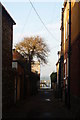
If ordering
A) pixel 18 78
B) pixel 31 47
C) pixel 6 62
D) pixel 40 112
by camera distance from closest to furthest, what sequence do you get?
pixel 40 112 → pixel 6 62 → pixel 18 78 → pixel 31 47

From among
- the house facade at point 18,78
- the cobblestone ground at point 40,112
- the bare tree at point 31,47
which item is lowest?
the cobblestone ground at point 40,112

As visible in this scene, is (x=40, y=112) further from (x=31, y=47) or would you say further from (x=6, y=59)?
(x=31, y=47)

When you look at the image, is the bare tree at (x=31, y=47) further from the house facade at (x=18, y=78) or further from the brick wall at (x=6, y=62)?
the brick wall at (x=6, y=62)

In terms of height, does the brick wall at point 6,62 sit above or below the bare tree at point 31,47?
below

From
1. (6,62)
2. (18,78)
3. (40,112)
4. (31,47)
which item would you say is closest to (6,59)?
(6,62)

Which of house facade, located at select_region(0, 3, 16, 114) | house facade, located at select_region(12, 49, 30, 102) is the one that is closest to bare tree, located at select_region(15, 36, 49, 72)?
house facade, located at select_region(12, 49, 30, 102)

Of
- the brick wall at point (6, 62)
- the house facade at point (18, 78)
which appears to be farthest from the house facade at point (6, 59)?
the house facade at point (18, 78)

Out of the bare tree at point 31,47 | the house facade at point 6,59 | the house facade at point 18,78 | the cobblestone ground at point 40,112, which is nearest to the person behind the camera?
the cobblestone ground at point 40,112

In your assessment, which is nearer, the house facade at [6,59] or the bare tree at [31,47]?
the house facade at [6,59]

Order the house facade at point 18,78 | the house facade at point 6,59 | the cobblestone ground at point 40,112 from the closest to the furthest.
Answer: the cobblestone ground at point 40,112 → the house facade at point 6,59 → the house facade at point 18,78

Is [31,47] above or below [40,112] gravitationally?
above

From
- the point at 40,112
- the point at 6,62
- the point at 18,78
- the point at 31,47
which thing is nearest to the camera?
the point at 40,112

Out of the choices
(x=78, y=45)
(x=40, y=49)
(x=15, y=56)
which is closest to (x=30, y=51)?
(x=40, y=49)

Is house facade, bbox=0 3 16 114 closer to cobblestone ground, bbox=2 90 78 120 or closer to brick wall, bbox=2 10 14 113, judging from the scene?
brick wall, bbox=2 10 14 113
